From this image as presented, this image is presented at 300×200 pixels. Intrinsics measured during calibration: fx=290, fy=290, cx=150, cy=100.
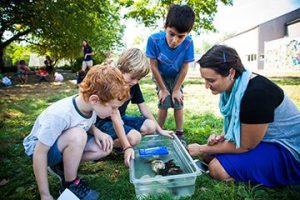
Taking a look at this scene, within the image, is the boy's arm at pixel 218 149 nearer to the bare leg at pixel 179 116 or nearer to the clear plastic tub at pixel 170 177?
the clear plastic tub at pixel 170 177

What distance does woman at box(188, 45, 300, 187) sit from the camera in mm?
1906

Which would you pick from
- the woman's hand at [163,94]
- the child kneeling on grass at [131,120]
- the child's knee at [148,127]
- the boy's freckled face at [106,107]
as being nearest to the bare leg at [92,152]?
the child kneeling on grass at [131,120]

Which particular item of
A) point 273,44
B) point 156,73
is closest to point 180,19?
point 156,73

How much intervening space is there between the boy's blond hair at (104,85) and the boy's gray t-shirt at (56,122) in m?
0.14

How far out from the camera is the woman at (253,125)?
1.91m

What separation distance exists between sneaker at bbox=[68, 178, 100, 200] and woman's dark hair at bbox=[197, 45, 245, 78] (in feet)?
3.82

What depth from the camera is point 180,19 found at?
2.67m


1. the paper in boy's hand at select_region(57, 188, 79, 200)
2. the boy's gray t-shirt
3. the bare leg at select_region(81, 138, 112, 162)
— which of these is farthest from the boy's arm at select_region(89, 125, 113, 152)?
the paper in boy's hand at select_region(57, 188, 79, 200)

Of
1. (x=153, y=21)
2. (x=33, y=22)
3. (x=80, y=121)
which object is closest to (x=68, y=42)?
(x=33, y=22)

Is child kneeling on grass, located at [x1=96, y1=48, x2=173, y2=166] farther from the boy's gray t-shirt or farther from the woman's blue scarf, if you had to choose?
the woman's blue scarf

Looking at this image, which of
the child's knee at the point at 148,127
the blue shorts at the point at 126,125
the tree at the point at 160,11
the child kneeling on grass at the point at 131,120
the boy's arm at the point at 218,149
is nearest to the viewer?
the boy's arm at the point at 218,149

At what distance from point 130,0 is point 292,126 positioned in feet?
51.0

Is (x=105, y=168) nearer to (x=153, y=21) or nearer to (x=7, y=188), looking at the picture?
(x=7, y=188)

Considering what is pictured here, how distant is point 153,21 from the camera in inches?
618
